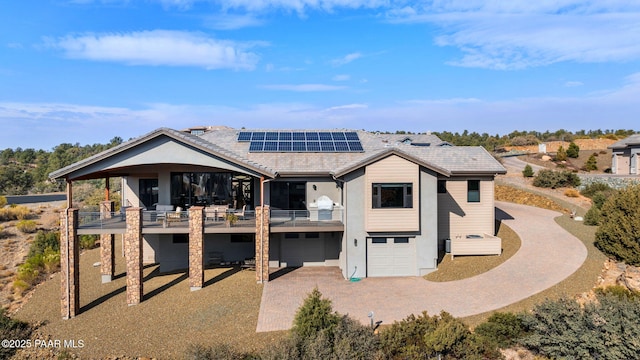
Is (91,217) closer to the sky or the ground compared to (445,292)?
closer to the sky

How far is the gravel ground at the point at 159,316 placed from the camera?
12656 millimetres

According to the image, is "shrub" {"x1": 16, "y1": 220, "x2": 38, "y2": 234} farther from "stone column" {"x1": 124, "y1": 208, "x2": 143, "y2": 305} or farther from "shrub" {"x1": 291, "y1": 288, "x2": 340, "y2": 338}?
"shrub" {"x1": 291, "y1": 288, "x2": 340, "y2": 338}

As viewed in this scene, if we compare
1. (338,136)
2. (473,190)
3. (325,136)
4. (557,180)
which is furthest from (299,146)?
(557,180)

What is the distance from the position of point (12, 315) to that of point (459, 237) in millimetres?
22595

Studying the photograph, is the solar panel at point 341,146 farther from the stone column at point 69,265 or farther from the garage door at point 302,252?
the stone column at point 69,265

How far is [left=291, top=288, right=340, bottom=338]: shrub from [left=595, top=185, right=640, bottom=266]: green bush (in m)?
13.6

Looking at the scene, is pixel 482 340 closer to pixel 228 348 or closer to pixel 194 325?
pixel 228 348

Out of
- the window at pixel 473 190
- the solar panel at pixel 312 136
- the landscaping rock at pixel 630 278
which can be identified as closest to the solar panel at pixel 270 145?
the solar panel at pixel 312 136

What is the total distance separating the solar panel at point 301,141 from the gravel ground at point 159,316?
780 centimetres

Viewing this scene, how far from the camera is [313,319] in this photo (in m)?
11.5

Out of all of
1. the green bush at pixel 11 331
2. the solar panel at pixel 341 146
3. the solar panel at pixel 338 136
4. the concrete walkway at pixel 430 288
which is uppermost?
the solar panel at pixel 338 136

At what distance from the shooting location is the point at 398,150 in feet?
59.4

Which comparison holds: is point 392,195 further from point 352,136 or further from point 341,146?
point 352,136

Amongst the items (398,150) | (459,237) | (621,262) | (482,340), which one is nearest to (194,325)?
(482,340)
